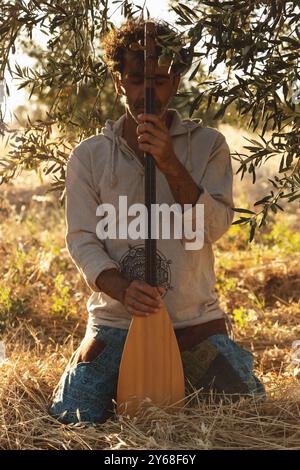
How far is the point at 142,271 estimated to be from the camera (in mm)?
3908

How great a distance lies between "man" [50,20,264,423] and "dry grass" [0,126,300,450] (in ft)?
0.49

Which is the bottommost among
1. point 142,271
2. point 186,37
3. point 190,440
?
point 190,440

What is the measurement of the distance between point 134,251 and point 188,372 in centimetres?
56

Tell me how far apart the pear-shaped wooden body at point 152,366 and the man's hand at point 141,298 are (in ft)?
0.22

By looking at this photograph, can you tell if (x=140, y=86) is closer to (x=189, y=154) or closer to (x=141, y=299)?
(x=189, y=154)

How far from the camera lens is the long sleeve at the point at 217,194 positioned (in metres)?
3.74

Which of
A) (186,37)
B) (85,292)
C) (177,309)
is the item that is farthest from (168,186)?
(85,292)

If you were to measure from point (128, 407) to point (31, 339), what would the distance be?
1.88 meters

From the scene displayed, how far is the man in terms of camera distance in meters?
3.79

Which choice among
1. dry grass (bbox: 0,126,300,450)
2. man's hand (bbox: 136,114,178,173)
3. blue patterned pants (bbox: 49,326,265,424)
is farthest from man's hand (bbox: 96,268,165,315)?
man's hand (bbox: 136,114,178,173)

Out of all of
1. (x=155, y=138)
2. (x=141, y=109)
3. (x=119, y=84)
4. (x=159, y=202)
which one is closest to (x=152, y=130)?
(x=155, y=138)

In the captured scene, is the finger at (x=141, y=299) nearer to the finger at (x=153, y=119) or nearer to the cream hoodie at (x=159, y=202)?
the cream hoodie at (x=159, y=202)

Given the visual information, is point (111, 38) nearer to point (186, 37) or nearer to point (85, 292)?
point (186, 37)

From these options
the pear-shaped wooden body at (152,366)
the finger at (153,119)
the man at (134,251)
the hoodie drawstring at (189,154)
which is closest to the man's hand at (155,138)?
the finger at (153,119)
